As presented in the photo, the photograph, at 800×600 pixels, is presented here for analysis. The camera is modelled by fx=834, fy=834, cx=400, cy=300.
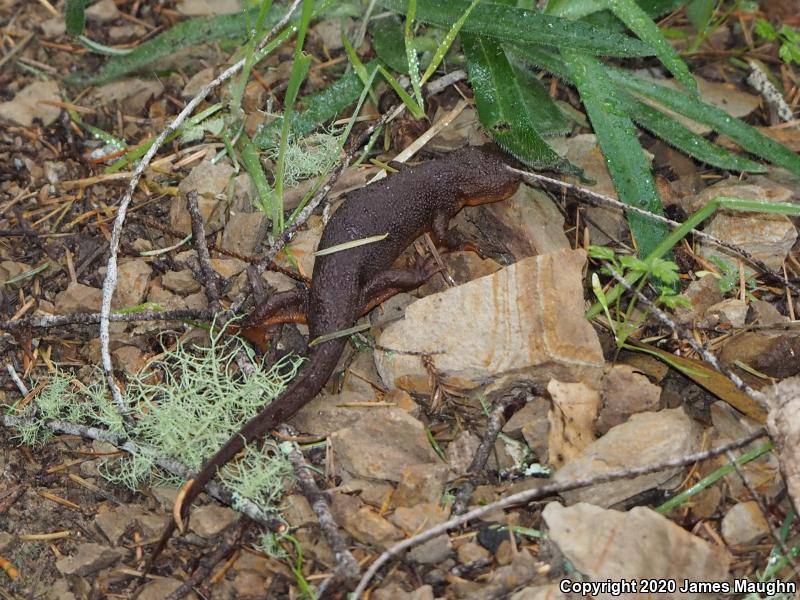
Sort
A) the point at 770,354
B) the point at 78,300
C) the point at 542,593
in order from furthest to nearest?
the point at 78,300
the point at 770,354
the point at 542,593

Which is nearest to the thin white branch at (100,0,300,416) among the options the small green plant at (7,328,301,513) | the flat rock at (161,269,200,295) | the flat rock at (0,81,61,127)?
the small green plant at (7,328,301,513)

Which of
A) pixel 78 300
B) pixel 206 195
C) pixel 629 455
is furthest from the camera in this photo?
pixel 206 195

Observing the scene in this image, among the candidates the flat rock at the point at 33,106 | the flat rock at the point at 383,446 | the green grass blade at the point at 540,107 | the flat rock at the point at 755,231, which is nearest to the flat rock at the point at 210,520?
the flat rock at the point at 383,446

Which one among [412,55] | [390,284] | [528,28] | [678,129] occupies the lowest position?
[390,284]

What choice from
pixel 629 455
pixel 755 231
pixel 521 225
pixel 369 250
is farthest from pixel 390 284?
pixel 755 231

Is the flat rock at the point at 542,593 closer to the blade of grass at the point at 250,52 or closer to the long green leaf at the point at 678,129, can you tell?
the long green leaf at the point at 678,129

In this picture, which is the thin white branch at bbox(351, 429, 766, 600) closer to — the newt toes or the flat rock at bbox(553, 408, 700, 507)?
the flat rock at bbox(553, 408, 700, 507)

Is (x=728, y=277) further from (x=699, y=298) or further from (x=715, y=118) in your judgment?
(x=715, y=118)
